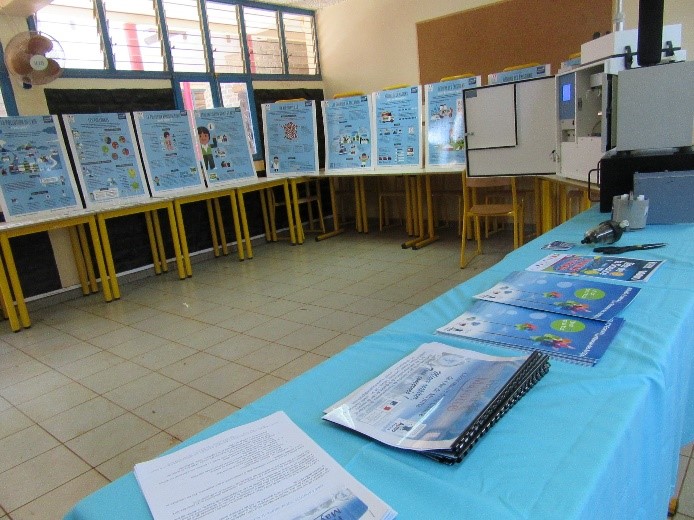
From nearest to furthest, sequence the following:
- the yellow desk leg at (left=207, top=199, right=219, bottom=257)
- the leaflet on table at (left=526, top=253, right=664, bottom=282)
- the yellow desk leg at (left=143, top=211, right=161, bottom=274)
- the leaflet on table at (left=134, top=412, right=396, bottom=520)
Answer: the leaflet on table at (left=134, top=412, right=396, bottom=520)
the leaflet on table at (left=526, top=253, right=664, bottom=282)
the yellow desk leg at (left=143, top=211, right=161, bottom=274)
the yellow desk leg at (left=207, top=199, right=219, bottom=257)

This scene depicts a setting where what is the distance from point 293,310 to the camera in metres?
3.77

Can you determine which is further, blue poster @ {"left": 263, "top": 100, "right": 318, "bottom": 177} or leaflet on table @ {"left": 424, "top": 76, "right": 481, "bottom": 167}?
blue poster @ {"left": 263, "top": 100, "right": 318, "bottom": 177}

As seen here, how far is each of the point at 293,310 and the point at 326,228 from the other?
128 inches

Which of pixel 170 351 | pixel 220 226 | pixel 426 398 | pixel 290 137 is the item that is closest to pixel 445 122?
pixel 290 137

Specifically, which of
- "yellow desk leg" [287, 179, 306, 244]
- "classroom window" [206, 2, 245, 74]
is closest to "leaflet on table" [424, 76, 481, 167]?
"yellow desk leg" [287, 179, 306, 244]

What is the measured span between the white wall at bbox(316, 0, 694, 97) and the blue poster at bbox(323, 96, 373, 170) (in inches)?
37.6

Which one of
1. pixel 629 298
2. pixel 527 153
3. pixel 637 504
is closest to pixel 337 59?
pixel 527 153

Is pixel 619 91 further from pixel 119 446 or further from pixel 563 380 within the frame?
pixel 119 446

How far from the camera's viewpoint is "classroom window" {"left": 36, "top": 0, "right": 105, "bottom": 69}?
452 cm

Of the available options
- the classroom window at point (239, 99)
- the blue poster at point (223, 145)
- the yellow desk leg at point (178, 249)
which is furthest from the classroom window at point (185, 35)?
the yellow desk leg at point (178, 249)

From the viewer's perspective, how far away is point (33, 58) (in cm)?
399

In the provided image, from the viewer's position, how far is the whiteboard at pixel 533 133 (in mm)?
3934

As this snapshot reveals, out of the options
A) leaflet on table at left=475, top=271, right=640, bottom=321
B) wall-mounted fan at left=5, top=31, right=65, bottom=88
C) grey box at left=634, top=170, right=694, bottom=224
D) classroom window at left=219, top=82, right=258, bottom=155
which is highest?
wall-mounted fan at left=5, top=31, right=65, bottom=88

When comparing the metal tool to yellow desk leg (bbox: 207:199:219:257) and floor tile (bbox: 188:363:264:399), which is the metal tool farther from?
yellow desk leg (bbox: 207:199:219:257)
